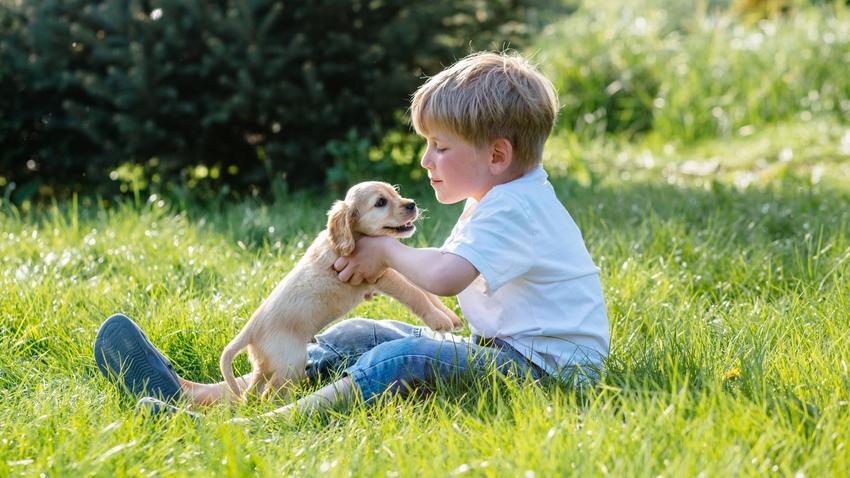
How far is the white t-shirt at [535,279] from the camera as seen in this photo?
298 cm

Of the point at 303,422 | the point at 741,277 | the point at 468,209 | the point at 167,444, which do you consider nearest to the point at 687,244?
the point at 741,277

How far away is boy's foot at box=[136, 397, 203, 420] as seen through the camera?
289cm

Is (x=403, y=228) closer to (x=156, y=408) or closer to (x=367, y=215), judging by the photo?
(x=367, y=215)

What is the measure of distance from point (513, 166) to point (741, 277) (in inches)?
66.1

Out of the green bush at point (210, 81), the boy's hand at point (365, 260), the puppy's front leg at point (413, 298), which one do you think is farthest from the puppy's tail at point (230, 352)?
the green bush at point (210, 81)

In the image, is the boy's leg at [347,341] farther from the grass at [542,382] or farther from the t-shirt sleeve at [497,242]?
the t-shirt sleeve at [497,242]

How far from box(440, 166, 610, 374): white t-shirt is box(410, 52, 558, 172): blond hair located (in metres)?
0.13

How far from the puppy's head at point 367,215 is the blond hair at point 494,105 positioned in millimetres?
273

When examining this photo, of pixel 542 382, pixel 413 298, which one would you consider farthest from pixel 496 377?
pixel 413 298

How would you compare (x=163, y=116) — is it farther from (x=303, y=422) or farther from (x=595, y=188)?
(x=303, y=422)

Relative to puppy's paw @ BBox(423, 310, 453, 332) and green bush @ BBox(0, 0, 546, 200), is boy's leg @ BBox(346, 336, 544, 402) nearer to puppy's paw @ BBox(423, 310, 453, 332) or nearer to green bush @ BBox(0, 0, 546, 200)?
puppy's paw @ BBox(423, 310, 453, 332)

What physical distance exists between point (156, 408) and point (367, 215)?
0.90m

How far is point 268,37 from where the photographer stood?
20.5 ft

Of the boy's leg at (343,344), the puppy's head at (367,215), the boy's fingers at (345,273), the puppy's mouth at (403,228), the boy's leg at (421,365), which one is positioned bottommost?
the boy's leg at (343,344)
